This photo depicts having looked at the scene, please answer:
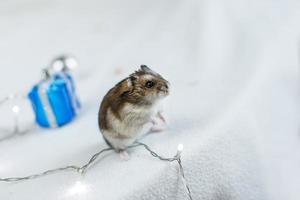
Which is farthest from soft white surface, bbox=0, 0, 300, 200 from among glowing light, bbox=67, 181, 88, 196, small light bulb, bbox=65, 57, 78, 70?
small light bulb, bbox=65, 57, 78, 70

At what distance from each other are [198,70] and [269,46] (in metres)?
0.26

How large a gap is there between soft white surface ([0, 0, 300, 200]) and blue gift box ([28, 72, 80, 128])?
0.12 ft

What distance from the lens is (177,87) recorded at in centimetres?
139

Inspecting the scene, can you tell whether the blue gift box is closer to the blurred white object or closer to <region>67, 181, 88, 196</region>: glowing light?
the blurred white object

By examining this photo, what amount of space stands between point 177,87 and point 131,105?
1.43ft

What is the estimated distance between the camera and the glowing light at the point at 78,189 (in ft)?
3.30

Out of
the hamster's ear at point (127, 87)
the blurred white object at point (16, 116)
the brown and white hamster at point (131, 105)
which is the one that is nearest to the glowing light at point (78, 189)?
the brown and white hamster at point (131, 105)

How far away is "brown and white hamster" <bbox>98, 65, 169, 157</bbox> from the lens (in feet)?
3.18

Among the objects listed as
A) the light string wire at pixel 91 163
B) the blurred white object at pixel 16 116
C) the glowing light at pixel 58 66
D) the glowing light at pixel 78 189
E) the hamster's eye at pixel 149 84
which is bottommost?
the glowing light at pixel 78 189

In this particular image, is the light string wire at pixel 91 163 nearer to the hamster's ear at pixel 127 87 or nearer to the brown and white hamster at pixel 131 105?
the brown and white hamster at pixel 131 105

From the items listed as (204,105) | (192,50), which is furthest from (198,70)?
(204,105)

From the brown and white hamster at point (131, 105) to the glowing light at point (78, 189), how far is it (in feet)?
0.42

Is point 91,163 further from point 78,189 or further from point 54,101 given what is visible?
point 54,101

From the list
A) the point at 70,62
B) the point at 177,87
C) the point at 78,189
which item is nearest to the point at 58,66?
the point at 70,62
